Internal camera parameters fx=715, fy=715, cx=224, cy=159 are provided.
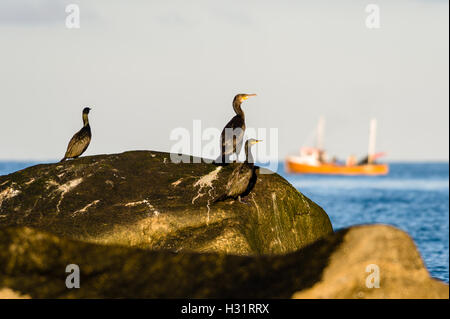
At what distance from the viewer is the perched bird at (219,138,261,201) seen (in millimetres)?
9867

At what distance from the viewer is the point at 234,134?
39.4 feet

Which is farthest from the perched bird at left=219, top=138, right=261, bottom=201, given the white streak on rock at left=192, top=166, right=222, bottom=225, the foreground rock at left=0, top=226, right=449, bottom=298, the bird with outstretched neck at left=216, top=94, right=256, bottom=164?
the foreground rock at left=0, top=226, right=449, bottom=298

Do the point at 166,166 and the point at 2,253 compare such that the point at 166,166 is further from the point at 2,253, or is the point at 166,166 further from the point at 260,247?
the point at 2,253

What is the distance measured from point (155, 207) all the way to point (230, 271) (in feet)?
9.23

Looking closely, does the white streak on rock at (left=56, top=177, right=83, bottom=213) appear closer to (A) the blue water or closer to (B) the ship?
(A) the blue water

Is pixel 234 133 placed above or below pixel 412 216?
above

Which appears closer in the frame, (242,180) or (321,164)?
(242,180)

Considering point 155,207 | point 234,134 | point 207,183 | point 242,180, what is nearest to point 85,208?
point 155,207

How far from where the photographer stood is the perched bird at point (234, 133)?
461 inches

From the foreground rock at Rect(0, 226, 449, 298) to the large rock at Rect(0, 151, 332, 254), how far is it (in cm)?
152

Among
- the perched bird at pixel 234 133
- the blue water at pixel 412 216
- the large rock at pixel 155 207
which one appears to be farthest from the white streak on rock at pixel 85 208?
the blue water at pixel 412 216

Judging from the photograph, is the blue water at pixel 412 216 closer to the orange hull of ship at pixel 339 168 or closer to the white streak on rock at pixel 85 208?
the white streak on rock at pixel 85 208
